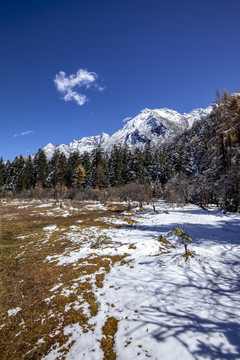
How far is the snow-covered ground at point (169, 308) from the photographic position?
2143mm

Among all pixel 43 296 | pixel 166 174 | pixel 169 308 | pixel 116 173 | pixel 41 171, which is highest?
pixel 41 171

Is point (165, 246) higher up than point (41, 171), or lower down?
lower down

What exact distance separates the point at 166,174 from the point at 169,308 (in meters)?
42.4

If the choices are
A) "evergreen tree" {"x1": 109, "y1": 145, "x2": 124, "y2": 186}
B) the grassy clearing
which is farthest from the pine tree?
the grassy clearing

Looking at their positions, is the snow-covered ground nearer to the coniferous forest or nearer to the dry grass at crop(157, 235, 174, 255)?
the dry grass at crop(157, 235, 174, 255)

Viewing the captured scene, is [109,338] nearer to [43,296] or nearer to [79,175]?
[43,296]

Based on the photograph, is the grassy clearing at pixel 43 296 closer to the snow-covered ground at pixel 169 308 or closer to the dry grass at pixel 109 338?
the dry grass at pixel 109 338

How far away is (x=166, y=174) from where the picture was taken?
43375mm

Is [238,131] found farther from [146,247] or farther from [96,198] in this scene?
[96,198]

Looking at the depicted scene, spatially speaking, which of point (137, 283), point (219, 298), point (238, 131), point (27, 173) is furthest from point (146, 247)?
point (27, 173)

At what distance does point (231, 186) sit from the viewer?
31.5ft

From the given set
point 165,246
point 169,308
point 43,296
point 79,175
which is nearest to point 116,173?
point 79,175

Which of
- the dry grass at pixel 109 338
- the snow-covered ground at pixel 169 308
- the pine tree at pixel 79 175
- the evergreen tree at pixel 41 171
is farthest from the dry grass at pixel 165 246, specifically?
the evergreen tree at pixel 41 171

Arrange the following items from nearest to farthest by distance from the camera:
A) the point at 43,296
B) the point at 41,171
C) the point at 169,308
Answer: the point at 169,308 → the point at 43,296 → the point at 41,171
